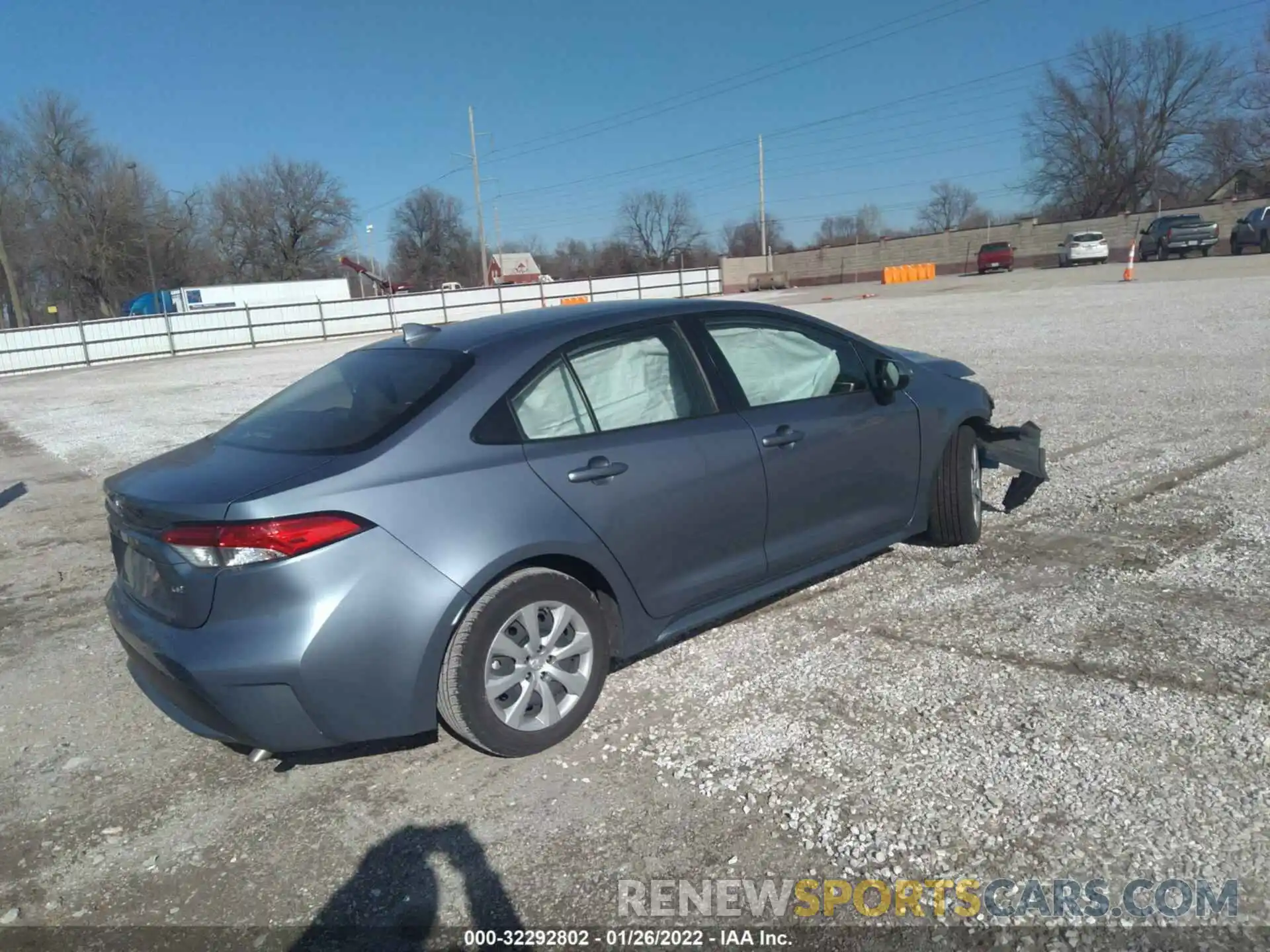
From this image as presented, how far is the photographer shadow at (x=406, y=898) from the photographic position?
2.51 meters

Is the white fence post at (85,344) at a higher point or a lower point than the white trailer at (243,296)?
lower

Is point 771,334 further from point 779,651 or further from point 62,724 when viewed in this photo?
Result: point 62,724

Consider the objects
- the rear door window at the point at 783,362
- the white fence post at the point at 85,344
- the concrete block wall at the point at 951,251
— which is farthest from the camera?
the concrete block wall at the point at 951,251

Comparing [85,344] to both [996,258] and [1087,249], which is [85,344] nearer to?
[996,258]

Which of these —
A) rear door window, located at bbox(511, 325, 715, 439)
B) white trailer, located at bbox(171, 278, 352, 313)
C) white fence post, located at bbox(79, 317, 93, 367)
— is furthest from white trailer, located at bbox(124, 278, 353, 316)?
rear door window, located at bbox(511, 325, 715, 439)

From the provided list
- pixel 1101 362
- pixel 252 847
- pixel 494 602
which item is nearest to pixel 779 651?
pixel 494 602

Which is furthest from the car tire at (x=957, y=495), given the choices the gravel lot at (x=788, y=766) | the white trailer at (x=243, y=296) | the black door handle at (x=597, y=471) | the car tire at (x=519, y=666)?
the white trailer at (x=243, y=296)

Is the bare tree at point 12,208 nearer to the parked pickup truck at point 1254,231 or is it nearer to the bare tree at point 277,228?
the bare tree at point 277,228

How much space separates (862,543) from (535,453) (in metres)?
1.92

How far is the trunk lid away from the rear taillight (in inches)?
1.7

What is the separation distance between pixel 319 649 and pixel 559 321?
5.48 feet

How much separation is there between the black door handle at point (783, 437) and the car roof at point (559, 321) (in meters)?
0.63

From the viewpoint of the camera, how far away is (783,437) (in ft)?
13.1

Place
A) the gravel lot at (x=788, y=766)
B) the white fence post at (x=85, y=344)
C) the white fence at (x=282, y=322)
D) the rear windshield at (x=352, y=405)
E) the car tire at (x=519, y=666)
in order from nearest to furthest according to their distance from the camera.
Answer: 1. the gravel lot at (x=788, y=766)
2. the car tire at (x=519, y=666)
3. the rear windshield at (x=352, y=405)
4. the white fence at (x=282, y=322)
5. the white fence post at (x=85, y=344)
